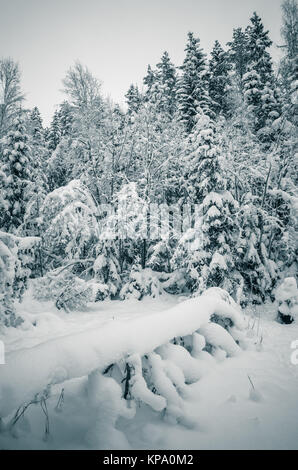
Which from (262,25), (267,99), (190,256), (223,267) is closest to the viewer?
(223,267)

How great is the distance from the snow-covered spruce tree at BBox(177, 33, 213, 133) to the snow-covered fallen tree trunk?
15628 mm

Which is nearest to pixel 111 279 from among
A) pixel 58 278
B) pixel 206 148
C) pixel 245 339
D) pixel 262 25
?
pixel 58 278

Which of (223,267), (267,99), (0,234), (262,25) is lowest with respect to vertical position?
(223,267)

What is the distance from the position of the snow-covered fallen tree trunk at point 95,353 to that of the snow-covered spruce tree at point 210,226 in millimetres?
7669

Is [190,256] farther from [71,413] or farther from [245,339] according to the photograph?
[71,413]

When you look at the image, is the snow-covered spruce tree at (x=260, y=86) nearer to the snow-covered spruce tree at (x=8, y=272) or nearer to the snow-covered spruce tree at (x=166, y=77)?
the snow-covered spruce tree at (x=166, y=77)

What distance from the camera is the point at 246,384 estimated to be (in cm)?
319

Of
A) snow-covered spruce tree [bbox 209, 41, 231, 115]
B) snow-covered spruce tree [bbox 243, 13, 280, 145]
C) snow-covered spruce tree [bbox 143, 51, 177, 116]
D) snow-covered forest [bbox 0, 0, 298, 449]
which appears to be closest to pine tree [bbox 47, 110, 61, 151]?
snow-covered forest [bbox 0, 0, 298, 449]

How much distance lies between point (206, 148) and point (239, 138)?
13.2 feet

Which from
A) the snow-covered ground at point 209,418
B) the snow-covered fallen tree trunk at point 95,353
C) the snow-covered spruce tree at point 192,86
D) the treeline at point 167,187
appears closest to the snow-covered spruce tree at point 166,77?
the snow-covered spruce tree at point 192,86

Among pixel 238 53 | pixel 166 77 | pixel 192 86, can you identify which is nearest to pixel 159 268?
pixel 192 86

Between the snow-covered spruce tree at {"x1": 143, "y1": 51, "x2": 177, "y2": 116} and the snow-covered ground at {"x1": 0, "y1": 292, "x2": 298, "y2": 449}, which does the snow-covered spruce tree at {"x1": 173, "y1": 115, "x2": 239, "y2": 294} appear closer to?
the snow-covered ground at {"x1": 0, "y1": 292, "x2": 298, "y2": 449}

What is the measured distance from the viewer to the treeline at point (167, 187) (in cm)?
1138

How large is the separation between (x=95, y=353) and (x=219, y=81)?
70.4 ft
